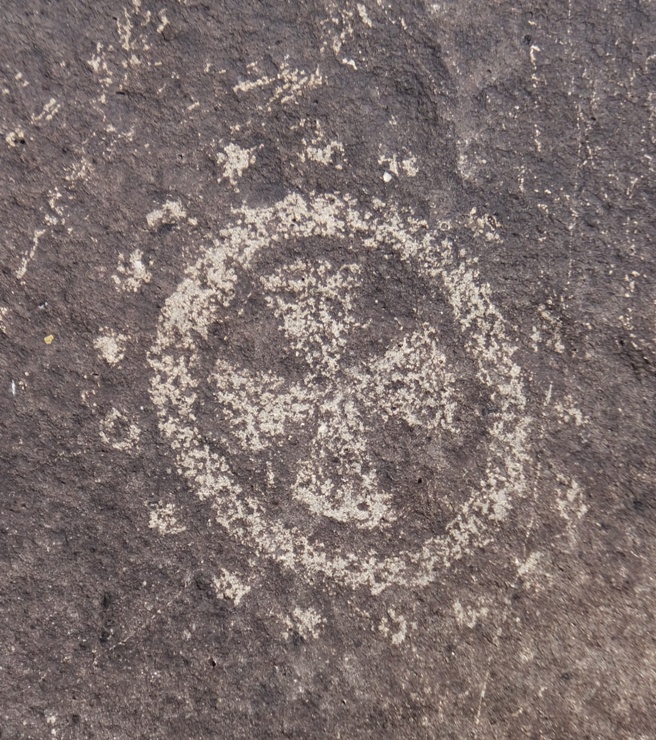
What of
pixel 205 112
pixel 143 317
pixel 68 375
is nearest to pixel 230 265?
pixel 143 317

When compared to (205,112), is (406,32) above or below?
above

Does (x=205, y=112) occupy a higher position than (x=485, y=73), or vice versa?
(x=485, y=73)

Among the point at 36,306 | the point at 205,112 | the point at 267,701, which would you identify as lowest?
the point at 267,701

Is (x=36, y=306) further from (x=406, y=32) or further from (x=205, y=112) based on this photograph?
(x=406, y=32)

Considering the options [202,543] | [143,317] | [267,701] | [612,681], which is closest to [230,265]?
[143,317]

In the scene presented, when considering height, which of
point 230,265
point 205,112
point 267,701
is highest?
point 205,112

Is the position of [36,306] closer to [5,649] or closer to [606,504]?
[5,649]
